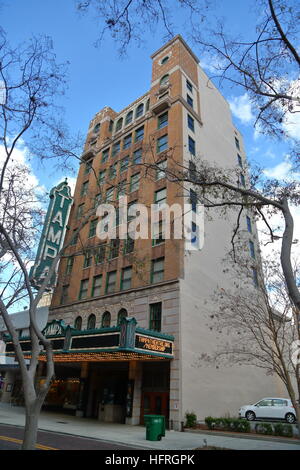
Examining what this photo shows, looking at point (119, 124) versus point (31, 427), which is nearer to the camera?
point (31, 427)

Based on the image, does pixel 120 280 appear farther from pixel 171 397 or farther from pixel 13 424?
pixel 13 424

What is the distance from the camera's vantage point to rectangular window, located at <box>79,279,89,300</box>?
30.5 m

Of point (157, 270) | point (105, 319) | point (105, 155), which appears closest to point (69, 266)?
point (105, 319)

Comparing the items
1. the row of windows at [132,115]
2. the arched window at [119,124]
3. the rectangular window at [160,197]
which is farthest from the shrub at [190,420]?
the arched window at [119,124]

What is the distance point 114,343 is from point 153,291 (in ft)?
18.4

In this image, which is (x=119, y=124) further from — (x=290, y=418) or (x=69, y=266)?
(x=290, y=418)

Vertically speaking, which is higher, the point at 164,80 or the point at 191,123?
the point at 164,80

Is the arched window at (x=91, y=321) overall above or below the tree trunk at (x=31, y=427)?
above

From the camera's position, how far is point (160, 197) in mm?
27625

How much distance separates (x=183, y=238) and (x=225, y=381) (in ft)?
35.5

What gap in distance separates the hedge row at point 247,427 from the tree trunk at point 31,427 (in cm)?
1358

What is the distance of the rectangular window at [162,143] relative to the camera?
97.9 feet

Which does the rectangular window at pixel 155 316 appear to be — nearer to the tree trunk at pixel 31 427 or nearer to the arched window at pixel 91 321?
the arched window at pixel 91 321
